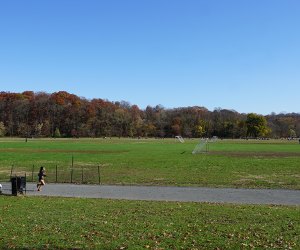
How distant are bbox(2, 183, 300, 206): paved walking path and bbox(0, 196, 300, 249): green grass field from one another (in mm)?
4056

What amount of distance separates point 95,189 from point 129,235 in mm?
17222

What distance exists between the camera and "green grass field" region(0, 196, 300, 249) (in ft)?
40.0

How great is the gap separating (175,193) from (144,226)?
13.0 meters

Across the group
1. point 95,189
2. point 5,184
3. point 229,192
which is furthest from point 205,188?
point 5,184

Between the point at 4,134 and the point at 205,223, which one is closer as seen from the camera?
the point at 205,223

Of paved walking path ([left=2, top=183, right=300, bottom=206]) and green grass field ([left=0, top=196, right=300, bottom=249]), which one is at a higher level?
green grass field ([left=0, top=196, right=300, bottom=249])

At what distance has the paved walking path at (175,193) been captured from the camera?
25.0 meters

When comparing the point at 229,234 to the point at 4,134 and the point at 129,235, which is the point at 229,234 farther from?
the point at 4,134

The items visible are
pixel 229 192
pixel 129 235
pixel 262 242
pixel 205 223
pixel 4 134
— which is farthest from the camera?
pixel 4 134

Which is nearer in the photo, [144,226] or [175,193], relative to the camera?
A: [144,226]

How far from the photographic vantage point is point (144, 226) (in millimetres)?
15039

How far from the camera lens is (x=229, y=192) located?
2867 cm

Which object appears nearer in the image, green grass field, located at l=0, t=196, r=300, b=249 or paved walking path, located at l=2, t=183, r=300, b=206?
green grass field, located at l=0, t=196, r=300, b=249

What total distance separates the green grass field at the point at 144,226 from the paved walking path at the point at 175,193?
160 inches
